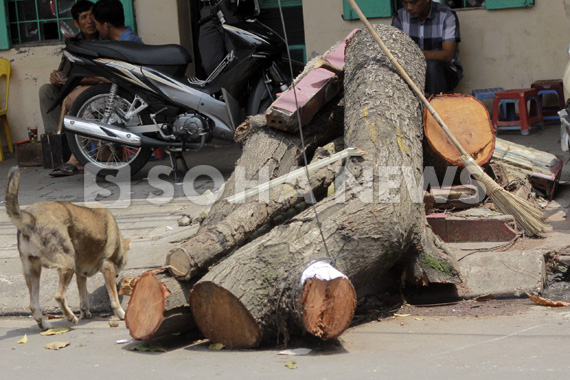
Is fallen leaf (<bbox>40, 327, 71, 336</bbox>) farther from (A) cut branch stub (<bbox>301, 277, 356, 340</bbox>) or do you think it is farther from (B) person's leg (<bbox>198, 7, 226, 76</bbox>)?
(B) person's leg (<bbox>198, 7, 226, 76</bbox>)

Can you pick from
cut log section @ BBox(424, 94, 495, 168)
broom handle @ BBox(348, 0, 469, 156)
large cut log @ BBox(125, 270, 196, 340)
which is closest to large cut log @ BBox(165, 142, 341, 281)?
large cut log @ BBox(125, 270, 196, 340)

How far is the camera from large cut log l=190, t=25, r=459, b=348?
13.6 feet

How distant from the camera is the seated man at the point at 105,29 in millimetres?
8758

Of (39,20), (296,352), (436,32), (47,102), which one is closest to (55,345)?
(296,352)

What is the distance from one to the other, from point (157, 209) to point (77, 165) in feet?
7.15

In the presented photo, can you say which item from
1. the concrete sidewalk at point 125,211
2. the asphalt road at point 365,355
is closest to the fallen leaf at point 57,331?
the asphalt road at point 365,355

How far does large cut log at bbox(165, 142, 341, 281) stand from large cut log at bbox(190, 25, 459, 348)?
157 mm

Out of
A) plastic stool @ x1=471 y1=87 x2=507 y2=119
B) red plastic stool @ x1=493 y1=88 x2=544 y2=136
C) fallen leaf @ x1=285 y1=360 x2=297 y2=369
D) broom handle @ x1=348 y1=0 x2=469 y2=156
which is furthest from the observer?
plastic stool @ x1=471 y1=87 x2=507 y2=119

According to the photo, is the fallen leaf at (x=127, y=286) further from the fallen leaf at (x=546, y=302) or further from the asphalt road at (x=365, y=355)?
the fallen leaf at (x=546, y=302)

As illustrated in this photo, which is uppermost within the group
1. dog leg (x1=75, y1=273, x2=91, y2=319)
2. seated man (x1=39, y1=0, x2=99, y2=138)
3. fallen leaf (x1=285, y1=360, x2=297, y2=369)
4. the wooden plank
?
seated man (x1=39, y1=0, x2=99, y2=138)

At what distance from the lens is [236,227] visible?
478 centimetres

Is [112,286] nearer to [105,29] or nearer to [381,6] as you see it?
[105,29]

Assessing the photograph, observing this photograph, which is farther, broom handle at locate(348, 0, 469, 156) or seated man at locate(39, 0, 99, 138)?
seated man at locate(39, 0, 99, 138)

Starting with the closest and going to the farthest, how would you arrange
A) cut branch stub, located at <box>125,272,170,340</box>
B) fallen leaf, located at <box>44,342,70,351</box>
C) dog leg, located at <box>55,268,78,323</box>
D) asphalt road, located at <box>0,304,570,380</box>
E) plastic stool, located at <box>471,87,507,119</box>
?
asphalt road, located at <box>0,304,570,380</box> → cut branch stub, located at <box>125,272,170,340</box> → fallen leaf, located at <box>44,342,70,351</box> → dog leg, located at <box>55,268,78,323</box> → plastic stool, located at <box>471,87,507,119</box>
